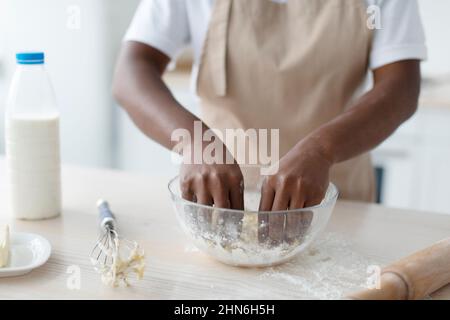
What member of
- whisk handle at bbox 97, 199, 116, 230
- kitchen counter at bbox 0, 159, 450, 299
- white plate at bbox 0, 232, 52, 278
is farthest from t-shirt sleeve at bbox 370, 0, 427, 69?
white plate at bbox 0, 232, 52, 278

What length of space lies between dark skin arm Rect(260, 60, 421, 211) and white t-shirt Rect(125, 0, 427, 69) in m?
0.03

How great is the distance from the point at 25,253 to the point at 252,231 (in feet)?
1.03

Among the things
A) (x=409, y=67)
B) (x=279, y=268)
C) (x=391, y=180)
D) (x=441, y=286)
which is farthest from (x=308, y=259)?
(x=391, y=180)

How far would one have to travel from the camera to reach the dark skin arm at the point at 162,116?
2.45 feet

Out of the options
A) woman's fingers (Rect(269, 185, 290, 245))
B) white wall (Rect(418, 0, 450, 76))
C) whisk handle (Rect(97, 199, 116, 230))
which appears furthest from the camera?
white wall (Rect(418, 0, 450, 76))

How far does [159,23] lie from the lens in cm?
111

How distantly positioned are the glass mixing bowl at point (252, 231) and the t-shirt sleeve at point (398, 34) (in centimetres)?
42

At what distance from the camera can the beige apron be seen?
3.55 feet

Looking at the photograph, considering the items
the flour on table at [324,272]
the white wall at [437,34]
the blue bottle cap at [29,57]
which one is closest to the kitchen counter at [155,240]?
the flour on table at [324,272]

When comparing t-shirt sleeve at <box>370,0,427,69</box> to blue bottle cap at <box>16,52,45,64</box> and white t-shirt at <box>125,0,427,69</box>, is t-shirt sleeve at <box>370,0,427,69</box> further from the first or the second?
blue bottle cap at <box>16,52,45,64</box>

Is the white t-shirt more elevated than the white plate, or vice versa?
the white t-shirt
